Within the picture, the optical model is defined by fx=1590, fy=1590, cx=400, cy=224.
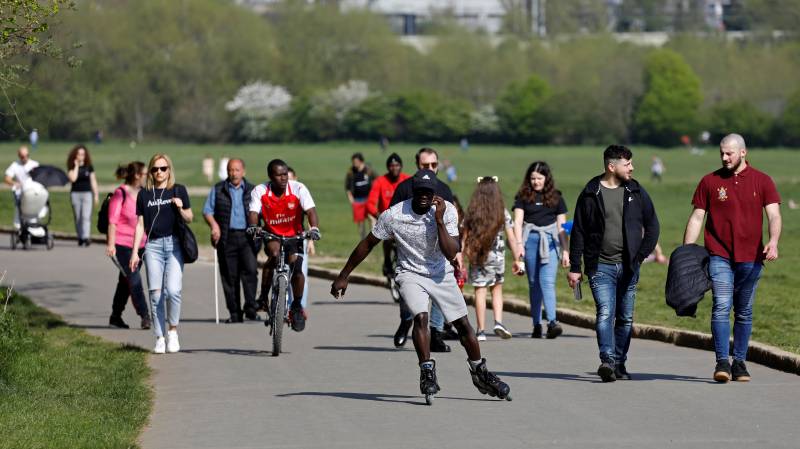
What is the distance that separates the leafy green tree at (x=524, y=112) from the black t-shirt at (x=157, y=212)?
121844 millimetres

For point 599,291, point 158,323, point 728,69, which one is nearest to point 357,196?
point 158,323

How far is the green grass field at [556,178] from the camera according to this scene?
17859 mm

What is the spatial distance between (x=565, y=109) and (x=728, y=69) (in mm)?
21496

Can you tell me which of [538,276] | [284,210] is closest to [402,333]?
[284,210]

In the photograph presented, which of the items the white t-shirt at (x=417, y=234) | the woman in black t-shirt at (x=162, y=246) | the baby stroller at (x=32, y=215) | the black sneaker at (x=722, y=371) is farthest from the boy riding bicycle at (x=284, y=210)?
the baby stroller at (x=32, y=215)

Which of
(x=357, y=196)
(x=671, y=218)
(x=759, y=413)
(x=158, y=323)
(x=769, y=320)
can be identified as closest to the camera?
(x=759, y=413)

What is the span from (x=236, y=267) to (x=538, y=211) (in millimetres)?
3765

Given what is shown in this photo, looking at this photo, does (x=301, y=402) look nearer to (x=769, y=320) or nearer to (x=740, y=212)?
(x=740, y=212)

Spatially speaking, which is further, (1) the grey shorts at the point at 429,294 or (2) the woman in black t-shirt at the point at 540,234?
(2) the woman in black t-shirt at the point at 540,234

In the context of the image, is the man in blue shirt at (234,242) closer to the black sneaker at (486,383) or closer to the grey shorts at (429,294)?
the grey shorts at (429,294)

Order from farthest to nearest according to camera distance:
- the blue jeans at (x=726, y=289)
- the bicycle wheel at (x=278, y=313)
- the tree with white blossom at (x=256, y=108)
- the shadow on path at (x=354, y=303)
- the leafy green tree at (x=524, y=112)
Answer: the tree with white blossom at (x=256, y=108) → the leafy green tree at (x=524, y=112) → the shadow on path at (x=354, y=303) → the bicycle wheel at (x=278, y=313) → the blue jeans at (x=726, y=289)

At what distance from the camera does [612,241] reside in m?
11.6

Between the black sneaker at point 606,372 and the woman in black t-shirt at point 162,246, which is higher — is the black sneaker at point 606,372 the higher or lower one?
the lower one

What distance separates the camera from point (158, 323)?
14.3m
